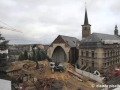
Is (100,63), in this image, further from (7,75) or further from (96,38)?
(7,75)

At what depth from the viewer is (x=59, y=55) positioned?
5797 centimetres

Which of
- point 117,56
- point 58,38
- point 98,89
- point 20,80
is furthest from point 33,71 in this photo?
point 117,56

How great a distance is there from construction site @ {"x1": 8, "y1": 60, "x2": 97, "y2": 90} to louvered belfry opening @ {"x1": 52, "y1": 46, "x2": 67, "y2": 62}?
1217 cm

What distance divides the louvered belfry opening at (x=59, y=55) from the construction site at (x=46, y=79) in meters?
12.2

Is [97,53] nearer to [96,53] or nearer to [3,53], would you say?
[96,53]

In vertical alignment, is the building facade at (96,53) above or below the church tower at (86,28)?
below

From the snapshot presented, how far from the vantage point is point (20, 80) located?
3597 cm

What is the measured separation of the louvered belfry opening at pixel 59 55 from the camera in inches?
2237

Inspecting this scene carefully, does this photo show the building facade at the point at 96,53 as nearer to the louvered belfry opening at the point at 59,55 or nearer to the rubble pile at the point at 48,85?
the louvered belfry opening at the point at 59,55

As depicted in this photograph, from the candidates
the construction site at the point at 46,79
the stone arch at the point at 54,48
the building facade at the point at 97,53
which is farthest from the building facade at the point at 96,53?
the construction site at the point at 46,79

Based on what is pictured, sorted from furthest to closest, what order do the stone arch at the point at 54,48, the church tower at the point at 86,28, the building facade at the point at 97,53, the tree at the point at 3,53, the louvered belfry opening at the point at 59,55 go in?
the church tower at the point at 86,28 < the louvered belfry opening at the point at 59,55 < the stone arch at the point at 54,48 < the building facade at the point at 97,53 < the tree at the point at 3,53

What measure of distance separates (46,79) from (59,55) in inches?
972

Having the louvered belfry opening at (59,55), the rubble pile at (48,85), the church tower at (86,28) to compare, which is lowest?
the rubble pile at (48,85)

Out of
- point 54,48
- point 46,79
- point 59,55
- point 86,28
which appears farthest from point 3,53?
point 86,28
